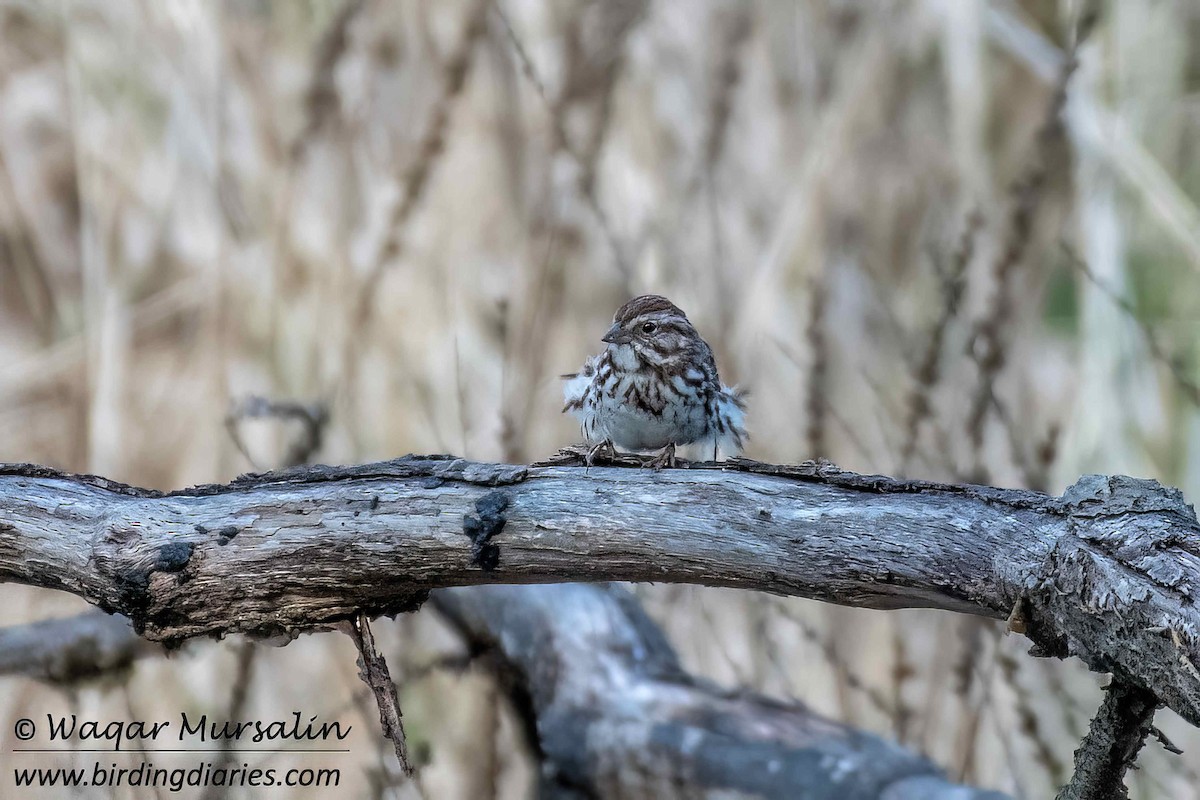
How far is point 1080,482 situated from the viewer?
1812 mm

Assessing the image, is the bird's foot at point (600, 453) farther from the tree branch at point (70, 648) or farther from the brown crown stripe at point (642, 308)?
the tree branch at point (70, 648)

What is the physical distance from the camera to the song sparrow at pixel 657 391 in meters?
3.44

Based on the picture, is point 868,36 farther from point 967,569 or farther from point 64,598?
point 64,598

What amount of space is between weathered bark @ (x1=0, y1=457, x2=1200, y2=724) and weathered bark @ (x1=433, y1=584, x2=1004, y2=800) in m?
1.25

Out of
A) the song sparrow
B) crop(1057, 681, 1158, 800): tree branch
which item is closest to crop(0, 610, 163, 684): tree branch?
the song sparrow

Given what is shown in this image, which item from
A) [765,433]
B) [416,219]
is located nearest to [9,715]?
[416,219]

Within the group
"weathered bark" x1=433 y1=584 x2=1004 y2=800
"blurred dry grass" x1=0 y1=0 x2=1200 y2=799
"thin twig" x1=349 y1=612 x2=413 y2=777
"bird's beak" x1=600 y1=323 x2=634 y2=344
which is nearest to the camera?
"thin twig" x1=349 y1=612 x2=413 y2=777

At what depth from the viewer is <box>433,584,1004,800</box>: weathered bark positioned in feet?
10.2

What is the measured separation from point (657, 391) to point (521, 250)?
1.36m

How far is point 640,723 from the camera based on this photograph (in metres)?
3.44

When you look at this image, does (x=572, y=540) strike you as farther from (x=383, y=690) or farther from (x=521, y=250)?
(x=521, y=250)

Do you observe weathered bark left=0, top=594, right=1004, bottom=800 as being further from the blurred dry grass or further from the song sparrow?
the song sparrow

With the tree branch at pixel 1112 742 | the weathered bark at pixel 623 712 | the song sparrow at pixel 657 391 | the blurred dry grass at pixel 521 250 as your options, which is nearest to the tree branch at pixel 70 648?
the weathered bark at pixel 623 712

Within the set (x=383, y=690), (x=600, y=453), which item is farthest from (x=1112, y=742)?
(x=600, y=453)
